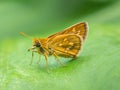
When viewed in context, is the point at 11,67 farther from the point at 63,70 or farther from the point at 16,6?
the point at 16,6

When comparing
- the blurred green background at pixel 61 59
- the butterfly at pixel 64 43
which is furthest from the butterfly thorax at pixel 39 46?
the blurred green background at pixel 61 59

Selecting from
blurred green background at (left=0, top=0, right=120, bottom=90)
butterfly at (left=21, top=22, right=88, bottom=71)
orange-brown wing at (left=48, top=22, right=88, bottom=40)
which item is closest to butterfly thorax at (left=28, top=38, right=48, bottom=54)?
butterfly at (left=21, top=22, right=88, bottom=71)

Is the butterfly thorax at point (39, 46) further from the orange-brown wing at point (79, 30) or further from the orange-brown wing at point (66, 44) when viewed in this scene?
the orange-brown wing at point (79, 30)

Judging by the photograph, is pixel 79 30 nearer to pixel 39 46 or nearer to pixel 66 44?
pixel 66 44

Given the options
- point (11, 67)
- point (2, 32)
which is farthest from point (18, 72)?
point (2, 32)

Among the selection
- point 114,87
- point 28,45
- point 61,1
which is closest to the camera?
point 114,87

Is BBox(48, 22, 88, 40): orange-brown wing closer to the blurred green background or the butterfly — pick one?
the butterfly

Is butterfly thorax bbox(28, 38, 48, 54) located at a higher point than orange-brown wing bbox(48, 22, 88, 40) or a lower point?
lower
